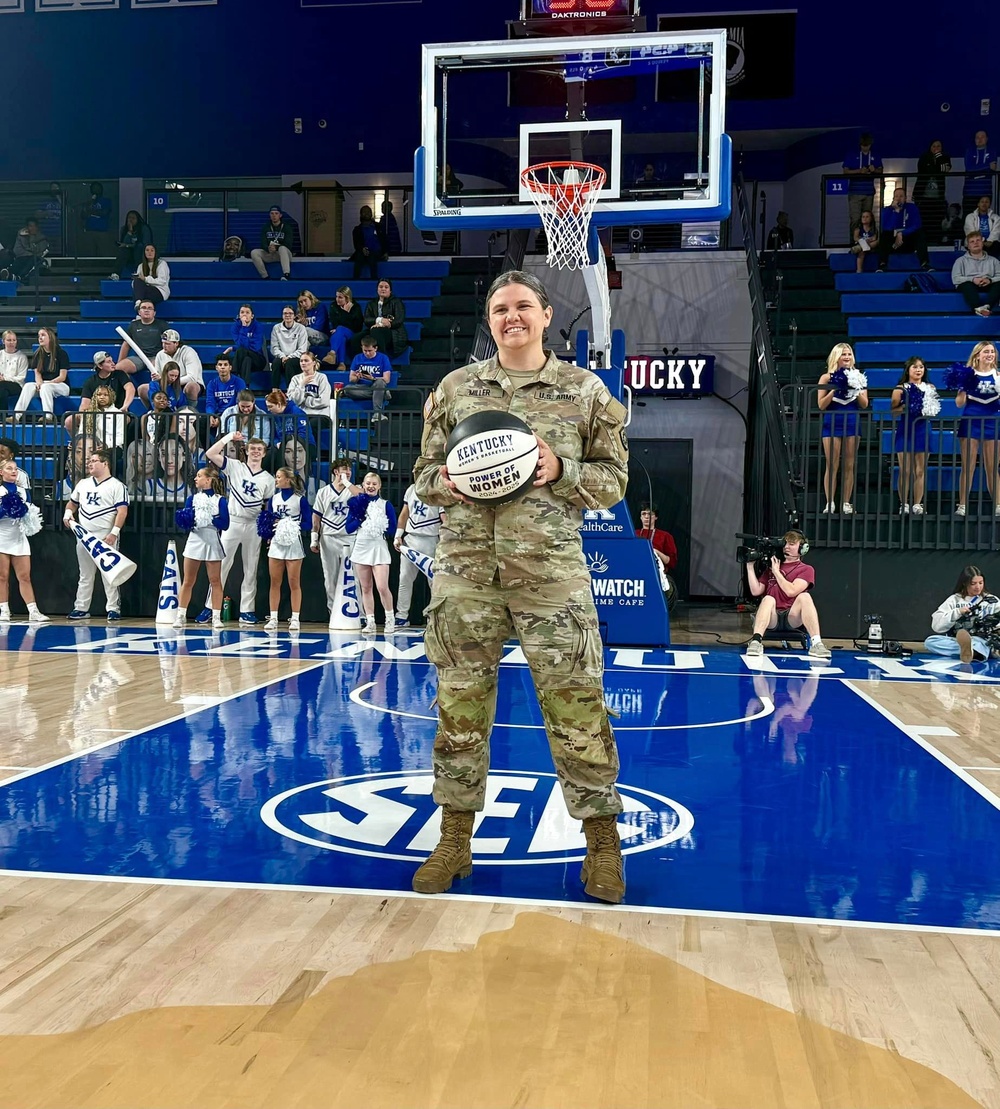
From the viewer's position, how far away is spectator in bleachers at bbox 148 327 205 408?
1430cm

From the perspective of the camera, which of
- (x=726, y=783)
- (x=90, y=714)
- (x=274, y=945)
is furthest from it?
(x=90, y=714)

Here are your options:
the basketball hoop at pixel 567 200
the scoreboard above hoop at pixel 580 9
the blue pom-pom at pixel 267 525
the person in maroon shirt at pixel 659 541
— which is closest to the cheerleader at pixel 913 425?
the person in maroon shirt at pixel 659 541

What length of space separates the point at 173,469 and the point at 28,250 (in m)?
9.11

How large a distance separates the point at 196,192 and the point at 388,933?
790 inches

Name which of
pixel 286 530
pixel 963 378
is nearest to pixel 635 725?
pixel 286 530

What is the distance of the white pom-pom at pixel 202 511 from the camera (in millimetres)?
12297

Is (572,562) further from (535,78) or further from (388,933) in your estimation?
(535,78)

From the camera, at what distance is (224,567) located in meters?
12.6

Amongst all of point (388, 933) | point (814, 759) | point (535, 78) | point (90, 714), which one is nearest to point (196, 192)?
point (535, 78)

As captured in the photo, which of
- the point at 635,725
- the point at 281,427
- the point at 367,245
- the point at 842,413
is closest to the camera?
the point at 635,725

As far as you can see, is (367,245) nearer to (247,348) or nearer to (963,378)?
(247,348)

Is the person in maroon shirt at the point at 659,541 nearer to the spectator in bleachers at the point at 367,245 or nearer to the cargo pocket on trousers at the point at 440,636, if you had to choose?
the spectator in bleachers at the point at 367,245

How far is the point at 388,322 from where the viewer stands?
52.1 feet

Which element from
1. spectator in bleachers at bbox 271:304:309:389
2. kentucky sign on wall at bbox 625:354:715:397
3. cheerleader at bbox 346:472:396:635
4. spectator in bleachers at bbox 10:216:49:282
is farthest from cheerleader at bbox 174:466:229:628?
spectator in bleachers at bbox 10:216:49:282
